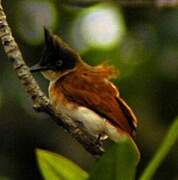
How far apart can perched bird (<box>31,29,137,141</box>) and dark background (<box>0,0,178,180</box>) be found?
1217 millimetres

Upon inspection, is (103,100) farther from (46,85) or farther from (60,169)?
(46,85)

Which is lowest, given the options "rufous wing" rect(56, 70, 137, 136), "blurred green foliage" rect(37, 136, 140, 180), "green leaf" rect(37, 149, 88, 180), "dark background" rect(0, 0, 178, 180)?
"dark background" rect(0, 0, 178, 180)

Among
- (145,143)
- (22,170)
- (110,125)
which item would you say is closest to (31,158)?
(22,170)

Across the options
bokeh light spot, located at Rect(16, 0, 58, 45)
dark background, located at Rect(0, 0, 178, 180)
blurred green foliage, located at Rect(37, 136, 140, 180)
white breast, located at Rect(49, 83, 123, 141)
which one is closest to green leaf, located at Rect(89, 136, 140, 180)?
blurred green foliage, located at Rect(37, 136, 140, 180)

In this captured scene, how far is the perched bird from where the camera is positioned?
241cm

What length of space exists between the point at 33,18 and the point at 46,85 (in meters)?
0.36

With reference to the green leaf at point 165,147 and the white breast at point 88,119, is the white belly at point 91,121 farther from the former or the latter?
the green leaf at point 165,147

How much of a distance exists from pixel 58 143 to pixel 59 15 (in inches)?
26.7

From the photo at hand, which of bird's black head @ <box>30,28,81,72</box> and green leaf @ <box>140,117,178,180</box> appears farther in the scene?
bird's black head @ <box>30,28,81,72</box>

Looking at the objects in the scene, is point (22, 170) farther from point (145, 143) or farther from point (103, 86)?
point (103, 86)

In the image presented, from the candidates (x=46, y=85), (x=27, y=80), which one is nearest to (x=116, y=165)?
(x=27, y=80)

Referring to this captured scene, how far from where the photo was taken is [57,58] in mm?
2721

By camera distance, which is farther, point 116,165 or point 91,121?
point 91,121

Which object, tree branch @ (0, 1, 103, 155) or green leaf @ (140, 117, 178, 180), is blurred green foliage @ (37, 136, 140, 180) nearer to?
green leaf @ (140, 117, 178, 180)
